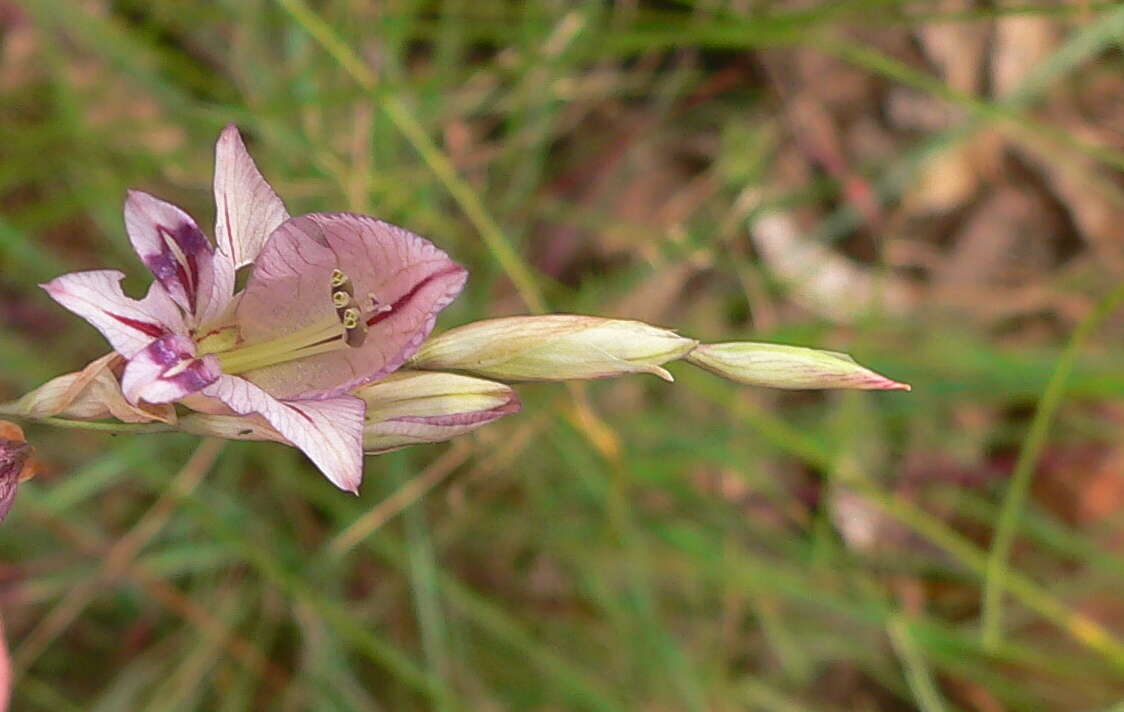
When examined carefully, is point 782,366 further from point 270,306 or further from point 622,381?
point 622,381

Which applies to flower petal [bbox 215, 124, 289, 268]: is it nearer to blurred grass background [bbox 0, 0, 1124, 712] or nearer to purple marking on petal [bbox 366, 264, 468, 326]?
purple marking on petal [bbox 366, 264, 468, 326]

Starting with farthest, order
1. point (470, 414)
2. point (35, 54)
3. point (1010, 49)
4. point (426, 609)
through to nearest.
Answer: point (1010, 49) < point (35, 54) < point (426, 609) < point (470, 414)

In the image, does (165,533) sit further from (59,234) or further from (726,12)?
(726,12)

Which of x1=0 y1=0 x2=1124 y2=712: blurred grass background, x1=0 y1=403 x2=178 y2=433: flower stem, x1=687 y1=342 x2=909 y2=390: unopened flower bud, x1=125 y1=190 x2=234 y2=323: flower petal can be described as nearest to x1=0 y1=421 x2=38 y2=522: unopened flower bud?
x1=0 y1=403 x2=178 y2=433: flower stem

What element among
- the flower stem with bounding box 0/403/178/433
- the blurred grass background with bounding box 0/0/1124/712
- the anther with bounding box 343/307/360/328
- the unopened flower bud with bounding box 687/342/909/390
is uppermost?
the anther with bounding box 343/307/360/328

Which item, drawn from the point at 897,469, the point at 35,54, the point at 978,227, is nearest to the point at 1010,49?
the point at 978,227

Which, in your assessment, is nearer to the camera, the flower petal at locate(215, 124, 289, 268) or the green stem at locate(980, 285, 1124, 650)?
the flower petal at locate(215, 124, 289, 268)
